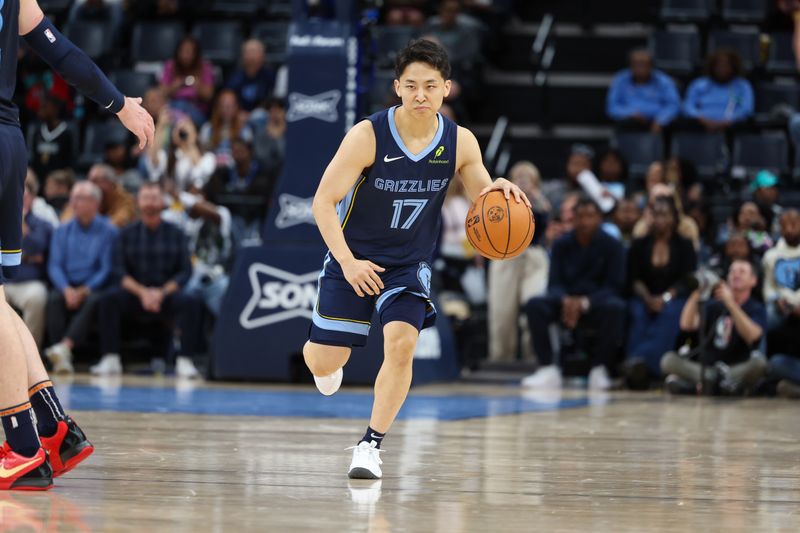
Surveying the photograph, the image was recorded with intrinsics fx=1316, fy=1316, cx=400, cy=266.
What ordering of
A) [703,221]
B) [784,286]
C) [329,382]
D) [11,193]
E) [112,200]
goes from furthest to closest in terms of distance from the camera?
[112,200] → [703,221] → [784,286] → [329,382] → [11,193]

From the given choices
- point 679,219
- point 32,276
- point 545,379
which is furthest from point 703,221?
point 32,276

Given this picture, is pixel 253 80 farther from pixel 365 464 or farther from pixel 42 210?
pixel 365 464

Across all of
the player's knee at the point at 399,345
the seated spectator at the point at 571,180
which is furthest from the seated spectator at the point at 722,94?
the player's knee at the point at 399,345

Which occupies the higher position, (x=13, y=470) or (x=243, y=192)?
(x=243, y=192)

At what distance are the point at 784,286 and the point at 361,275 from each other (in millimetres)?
6126

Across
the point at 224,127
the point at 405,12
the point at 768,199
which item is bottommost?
the point at 768,199

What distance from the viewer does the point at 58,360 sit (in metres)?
10.2

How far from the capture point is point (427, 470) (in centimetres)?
484

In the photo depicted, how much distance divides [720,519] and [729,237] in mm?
6370

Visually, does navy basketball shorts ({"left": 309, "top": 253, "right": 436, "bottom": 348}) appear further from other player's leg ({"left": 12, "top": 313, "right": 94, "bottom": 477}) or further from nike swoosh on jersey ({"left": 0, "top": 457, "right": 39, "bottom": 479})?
nike swoosh on jersey ({"left": 0, "top": 457, "right": 39, "bottom": 479})

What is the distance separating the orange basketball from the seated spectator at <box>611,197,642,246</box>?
6422 millimetres

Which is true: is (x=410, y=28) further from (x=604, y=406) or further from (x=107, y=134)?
(x=604, y=406)

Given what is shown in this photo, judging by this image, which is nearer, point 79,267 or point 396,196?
point 396,196

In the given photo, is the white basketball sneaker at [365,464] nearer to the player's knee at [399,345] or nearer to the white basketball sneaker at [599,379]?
the player's knee at [399,345]
